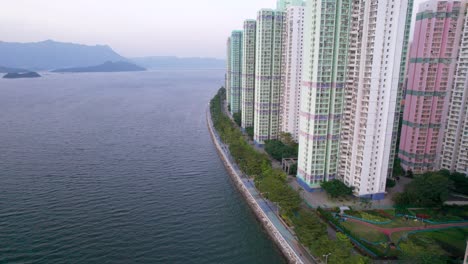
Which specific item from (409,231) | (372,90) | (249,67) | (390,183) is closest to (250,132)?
(249,67)

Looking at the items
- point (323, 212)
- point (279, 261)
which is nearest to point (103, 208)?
point (279, 261)

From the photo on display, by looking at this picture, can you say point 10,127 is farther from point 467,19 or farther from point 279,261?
point 467,19

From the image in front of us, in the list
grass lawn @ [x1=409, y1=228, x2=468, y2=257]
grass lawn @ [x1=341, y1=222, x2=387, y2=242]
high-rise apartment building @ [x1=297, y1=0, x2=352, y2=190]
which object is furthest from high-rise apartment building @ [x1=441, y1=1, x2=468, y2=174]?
grass lawn @ [x1=341, y1=222, x2=387, y2=242]

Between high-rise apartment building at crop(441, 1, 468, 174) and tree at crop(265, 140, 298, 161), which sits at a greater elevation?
high-rise apartment building at crop(441, 1, 468, 174)

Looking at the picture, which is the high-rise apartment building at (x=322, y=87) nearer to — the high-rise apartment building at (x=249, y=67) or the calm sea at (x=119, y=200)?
the calm sea at (x=119, y=200)

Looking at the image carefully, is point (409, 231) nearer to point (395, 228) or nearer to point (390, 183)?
point (395, 228)

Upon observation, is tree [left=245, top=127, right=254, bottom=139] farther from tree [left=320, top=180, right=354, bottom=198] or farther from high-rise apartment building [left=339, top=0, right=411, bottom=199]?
tree [left=320, top=180, right=354, bottom=198]
